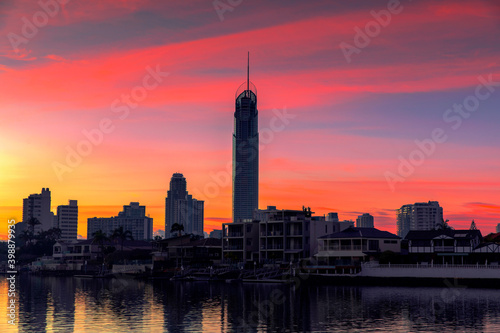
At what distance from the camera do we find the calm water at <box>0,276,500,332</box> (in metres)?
56.5

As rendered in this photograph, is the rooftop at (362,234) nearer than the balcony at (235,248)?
Yes

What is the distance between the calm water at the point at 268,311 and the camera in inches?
2226

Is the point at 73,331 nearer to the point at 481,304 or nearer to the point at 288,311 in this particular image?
the point at 288,311

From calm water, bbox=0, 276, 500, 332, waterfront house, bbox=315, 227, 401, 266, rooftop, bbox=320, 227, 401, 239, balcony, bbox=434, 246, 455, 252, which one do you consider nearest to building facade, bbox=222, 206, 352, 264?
waterfront house, bbox=315, 227, 401, 266

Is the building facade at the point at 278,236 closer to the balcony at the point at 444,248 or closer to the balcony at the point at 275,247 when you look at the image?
the balcony at the point at 275,247

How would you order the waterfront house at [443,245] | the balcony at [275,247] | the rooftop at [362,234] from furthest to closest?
the balcony at [275,247], the rooftop at [362,234], the waterfront house at [443,245]

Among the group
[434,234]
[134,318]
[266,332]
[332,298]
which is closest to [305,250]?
[434,234]

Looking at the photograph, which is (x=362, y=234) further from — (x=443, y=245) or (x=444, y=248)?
(x=444, y=248)

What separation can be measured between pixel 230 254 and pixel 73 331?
9789 cm

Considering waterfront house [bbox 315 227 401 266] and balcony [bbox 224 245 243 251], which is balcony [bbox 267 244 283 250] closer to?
balcony [bbox 224 245 243 251]

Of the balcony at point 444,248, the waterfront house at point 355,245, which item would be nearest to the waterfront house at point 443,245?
the balcony at point 444,248

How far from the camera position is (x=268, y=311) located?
226 feet

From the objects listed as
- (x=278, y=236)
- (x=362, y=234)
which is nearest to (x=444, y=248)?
(x=362, y=234)

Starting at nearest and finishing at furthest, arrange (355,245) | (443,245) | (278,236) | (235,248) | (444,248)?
1. (444,248)
2. (443,245)
3. (355,245)
4. (278,236)
5. (235,248)
